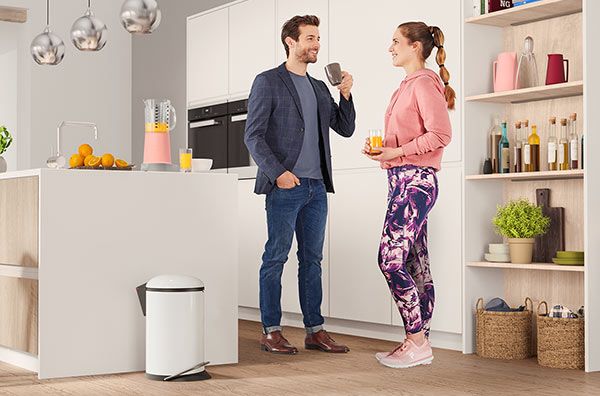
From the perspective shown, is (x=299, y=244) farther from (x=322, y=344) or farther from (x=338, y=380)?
(x=338, y=380)

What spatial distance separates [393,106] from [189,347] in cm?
139

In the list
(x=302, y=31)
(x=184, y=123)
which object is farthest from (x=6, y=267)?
Result: (x=184, y=123)

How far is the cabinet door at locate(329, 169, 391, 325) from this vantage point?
16.9 feet

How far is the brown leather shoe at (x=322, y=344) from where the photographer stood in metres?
4.61

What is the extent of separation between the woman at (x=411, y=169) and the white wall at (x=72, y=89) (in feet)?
14.7

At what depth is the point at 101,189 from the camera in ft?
13.1

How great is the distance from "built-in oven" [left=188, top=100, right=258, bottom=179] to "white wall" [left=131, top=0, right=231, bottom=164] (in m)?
0.85

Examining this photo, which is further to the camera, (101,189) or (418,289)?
(418,289)

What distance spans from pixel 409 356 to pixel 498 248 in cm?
74

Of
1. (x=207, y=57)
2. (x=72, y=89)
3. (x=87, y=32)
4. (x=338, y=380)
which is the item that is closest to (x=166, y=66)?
(x=72, y=89)

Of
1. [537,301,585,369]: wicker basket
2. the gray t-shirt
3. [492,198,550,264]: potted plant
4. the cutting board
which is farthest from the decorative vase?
the gray t-shirt

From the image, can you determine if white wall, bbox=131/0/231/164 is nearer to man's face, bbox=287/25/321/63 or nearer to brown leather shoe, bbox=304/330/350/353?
man's face, bbox=287/25/321/63

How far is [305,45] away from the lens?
15.0 ft

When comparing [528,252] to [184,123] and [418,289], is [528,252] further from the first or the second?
[184,123]
